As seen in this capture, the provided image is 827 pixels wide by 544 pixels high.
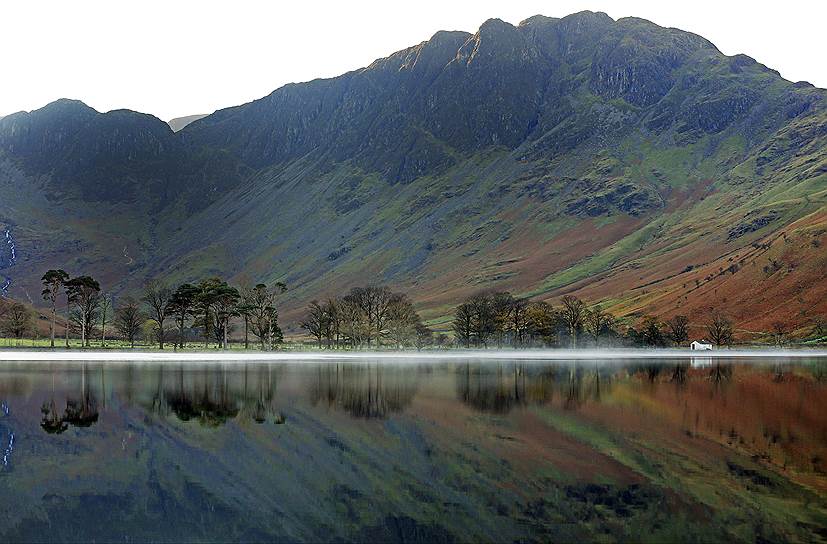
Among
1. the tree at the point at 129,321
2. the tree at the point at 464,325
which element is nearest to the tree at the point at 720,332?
the tree at the point at 464,325

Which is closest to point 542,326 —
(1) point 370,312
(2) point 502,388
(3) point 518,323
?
(3) point 518,323

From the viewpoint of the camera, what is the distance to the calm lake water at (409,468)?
18.3m

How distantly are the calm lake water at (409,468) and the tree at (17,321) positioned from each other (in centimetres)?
11941

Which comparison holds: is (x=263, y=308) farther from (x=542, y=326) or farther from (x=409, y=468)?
(x=409, y=468)

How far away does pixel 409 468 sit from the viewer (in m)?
24.9

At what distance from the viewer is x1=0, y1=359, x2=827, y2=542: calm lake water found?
18.3 m

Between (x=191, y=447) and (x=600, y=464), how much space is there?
46.5ft

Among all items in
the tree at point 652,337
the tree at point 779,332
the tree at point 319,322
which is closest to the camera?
the tree at point 652,337

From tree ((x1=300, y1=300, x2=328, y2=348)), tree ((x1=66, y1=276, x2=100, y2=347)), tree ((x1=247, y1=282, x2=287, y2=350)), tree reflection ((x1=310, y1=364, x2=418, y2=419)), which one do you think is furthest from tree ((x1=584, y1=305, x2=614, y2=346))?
tree ((x1=66, y1=276, x2=100, y2=347))

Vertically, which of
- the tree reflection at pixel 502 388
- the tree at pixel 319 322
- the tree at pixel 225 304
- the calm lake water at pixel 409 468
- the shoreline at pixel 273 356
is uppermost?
the tree at pixel 225 304

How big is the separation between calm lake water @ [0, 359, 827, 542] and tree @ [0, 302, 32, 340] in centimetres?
11941

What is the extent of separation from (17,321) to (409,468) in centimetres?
15150

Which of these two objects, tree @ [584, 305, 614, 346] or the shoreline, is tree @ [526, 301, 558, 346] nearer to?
tree @ [584, 305, 614, 346]

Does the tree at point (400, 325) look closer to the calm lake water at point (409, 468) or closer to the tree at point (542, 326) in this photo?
the tree at point (542, 326)
